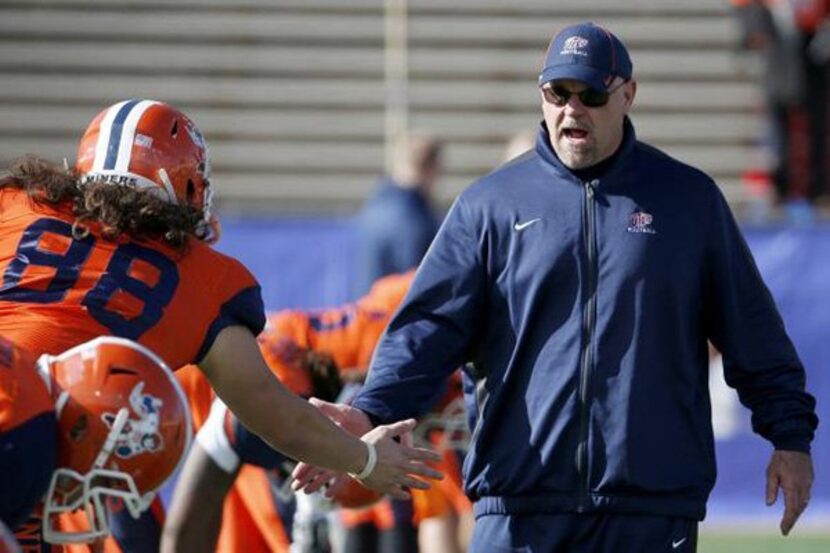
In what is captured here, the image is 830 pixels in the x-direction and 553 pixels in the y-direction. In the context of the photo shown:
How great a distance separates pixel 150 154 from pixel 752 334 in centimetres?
153

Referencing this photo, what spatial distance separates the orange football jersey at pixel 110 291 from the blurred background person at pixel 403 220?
6.38 meters

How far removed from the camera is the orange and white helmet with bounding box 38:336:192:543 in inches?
132

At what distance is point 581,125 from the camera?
15.4 ft

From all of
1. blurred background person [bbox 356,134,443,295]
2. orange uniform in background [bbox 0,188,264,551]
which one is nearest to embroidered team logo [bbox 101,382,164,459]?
orange uniform in background [bbox 0,188,264,551]

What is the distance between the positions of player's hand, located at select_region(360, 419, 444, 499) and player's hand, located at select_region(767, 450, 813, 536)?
834mm

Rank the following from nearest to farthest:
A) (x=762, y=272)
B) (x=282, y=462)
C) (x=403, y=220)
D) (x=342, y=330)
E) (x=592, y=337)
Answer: (x=592, y=337) < (x=282, y=462) < (x=342, y=330) < (x=762, y=272) < (x=403, y=220)

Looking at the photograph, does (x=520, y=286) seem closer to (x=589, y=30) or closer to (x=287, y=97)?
(x=589, y=30)

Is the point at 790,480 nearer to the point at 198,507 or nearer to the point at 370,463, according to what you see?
the point at 370,463

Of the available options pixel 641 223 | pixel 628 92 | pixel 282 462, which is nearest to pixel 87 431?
pixel 641 223

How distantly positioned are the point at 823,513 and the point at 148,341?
752 cm

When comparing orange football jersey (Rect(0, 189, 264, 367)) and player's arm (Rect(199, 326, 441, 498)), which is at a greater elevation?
orange football jersey (Rect(0, 189, 264, 367))

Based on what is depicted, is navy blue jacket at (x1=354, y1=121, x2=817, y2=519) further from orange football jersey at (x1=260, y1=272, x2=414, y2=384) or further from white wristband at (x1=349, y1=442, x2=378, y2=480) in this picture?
orange football jersey at (x1=260, y1=272, x2=414, y2=384)

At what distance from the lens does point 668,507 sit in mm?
4543

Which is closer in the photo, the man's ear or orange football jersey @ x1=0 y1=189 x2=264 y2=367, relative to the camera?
orange football jersey @ x1=0 y1=189 x2=264 y2=367
